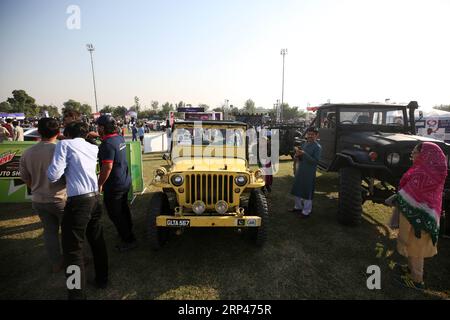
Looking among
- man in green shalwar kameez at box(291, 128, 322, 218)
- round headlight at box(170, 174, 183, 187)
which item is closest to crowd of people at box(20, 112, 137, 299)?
round headlight at box(170, 174, 183, 187)

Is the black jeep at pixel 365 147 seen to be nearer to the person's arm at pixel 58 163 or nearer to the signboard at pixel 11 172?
the person's arm at pixel 58 163

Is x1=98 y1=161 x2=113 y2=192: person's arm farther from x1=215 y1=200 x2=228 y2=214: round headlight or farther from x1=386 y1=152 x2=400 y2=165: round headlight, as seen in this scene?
x1=386 y1=152 x2=400 y2=165: round headlight

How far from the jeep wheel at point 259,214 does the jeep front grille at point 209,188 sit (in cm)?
45

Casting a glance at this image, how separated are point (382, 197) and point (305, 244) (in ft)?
5.77

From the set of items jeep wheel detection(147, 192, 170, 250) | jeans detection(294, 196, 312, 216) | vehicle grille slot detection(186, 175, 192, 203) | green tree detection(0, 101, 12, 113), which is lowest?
jeans detection(294, 196, 312, 216)

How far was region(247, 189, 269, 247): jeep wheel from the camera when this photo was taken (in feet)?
12.0

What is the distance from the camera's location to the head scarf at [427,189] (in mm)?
2924

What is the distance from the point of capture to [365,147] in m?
4.88

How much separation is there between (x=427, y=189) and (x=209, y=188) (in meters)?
2.64

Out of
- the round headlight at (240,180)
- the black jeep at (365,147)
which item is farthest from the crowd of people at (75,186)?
the black jeep at (365,147)

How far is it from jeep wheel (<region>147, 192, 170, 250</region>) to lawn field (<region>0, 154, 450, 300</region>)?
202 millimetres

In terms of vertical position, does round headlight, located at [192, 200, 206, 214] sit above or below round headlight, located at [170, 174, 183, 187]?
below

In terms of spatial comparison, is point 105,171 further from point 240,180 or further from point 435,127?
point 435,127
